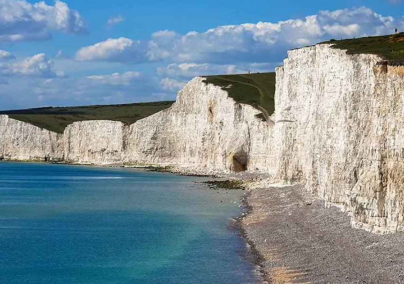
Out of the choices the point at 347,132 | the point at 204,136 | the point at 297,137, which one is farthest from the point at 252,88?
the point at 347,132

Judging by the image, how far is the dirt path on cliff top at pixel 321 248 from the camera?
780 inches

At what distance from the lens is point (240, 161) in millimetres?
77000

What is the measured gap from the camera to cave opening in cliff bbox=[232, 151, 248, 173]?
76.9 m

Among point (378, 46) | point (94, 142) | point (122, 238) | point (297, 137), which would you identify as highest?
point (378, 46)

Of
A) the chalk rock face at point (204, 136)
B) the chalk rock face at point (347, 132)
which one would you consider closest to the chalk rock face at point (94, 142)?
the chalk rock face at point (204, 136)

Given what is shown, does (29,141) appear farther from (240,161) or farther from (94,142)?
(240,161)

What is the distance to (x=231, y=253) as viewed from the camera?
26.0 meters

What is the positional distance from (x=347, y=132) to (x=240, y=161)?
149 feet

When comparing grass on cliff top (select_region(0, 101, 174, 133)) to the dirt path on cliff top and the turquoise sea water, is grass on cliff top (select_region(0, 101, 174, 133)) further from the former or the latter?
the dirt path on cliff top

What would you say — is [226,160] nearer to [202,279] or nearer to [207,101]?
[207,101]

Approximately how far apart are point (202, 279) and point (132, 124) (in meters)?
81.8

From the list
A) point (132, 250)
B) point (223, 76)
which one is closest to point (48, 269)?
point (132, 250)

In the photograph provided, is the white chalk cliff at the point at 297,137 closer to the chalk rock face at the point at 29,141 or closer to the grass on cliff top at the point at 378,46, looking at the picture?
the chalk rock face at the point at 29,141

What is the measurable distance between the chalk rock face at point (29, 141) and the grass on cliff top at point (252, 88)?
3525 cm
